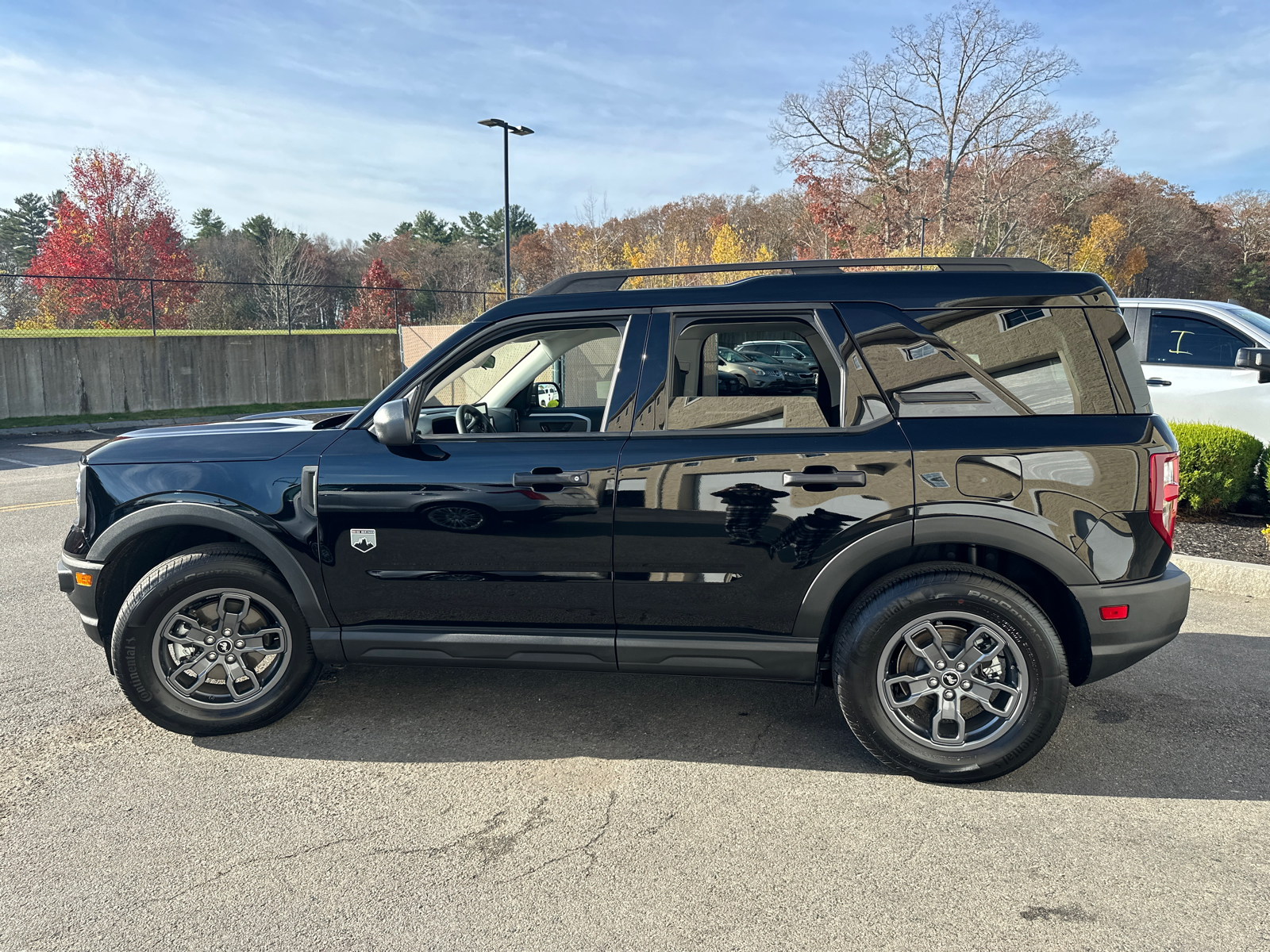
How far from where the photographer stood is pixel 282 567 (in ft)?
11.7

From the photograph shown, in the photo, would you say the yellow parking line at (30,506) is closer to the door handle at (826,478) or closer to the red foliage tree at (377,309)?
the door handle at (826,478)

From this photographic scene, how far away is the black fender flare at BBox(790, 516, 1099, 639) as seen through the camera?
321 cm

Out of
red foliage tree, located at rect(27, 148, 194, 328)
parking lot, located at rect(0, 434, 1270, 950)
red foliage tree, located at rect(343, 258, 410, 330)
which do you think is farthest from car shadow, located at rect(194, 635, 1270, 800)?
red foliage tree, located at rect(27, 148, 194, 328)

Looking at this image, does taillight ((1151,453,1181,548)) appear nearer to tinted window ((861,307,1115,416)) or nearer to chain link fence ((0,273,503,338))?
tinted window ((861,307,1115,416))

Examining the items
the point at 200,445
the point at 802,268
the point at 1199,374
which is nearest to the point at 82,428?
the point at 200,445

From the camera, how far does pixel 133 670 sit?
3633 millimetres

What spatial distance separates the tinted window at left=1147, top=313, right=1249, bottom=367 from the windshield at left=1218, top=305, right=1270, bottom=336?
18cm

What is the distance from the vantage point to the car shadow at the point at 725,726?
3.45m

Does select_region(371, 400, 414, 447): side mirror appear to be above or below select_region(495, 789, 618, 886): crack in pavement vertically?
above

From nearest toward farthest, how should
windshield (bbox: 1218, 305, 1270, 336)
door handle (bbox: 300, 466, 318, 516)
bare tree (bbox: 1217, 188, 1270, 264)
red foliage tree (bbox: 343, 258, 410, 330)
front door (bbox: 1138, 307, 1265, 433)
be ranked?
door handle (bbox: 300, 466, 318, 516), windshield (bbox: 1218, 305, 1270, 336), front door (bbox: 1138, 307, 1265, 433), red foliage tree (bbox: 343, 258, 410, 330), bare tree (bbox: 1217, 188, 1270, 264)

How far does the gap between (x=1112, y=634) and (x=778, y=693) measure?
60.4 inches

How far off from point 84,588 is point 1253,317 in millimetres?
10063

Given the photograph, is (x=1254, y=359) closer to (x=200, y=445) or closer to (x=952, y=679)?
(x=952, y=679)

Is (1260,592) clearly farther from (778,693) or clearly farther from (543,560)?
(543,560)
